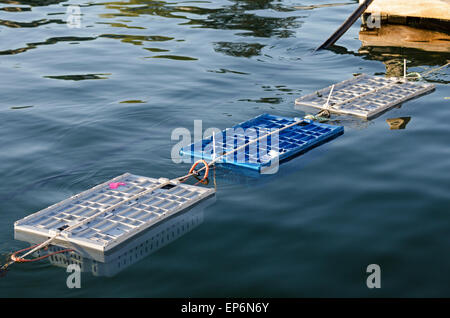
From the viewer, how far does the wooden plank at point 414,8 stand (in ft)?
71.8

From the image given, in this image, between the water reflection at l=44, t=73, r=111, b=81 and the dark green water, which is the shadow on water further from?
the water reflection at l=44, t=73, r=111, b=81

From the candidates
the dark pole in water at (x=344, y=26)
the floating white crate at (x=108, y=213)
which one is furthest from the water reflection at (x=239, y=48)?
the floating white crate at (x=108, y=213)

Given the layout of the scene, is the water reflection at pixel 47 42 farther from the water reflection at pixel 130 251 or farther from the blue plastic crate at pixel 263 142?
the water reflection at pixel 130 251

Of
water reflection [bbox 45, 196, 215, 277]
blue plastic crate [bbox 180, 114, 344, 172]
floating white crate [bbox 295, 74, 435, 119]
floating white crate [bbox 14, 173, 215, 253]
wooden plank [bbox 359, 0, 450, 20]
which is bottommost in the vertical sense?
water reflection [bbox 45, 196, 215, 277]

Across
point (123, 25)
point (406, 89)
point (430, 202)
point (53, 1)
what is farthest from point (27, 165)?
point (53, 1)

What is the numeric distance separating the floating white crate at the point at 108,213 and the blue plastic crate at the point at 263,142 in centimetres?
154

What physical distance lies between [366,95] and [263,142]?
4115mm

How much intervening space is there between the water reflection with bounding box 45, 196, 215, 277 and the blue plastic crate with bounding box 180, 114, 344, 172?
93.9 inches

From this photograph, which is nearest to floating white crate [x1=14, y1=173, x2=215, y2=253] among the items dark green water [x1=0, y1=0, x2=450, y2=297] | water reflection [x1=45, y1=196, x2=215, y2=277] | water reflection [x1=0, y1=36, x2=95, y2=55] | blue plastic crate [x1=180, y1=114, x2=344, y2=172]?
water reflection [x1=45, y1=196, x2=215, y2=277]

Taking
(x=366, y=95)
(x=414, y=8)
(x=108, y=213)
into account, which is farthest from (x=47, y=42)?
(x=108, y=213)

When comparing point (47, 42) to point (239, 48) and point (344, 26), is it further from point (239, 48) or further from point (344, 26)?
point (344, 26)

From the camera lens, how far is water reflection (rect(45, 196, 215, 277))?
9.35 m

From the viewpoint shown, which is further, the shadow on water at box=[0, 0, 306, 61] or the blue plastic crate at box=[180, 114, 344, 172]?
the shadow on water at box=[0, 0, 306, 61]

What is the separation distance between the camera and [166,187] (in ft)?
38.0
